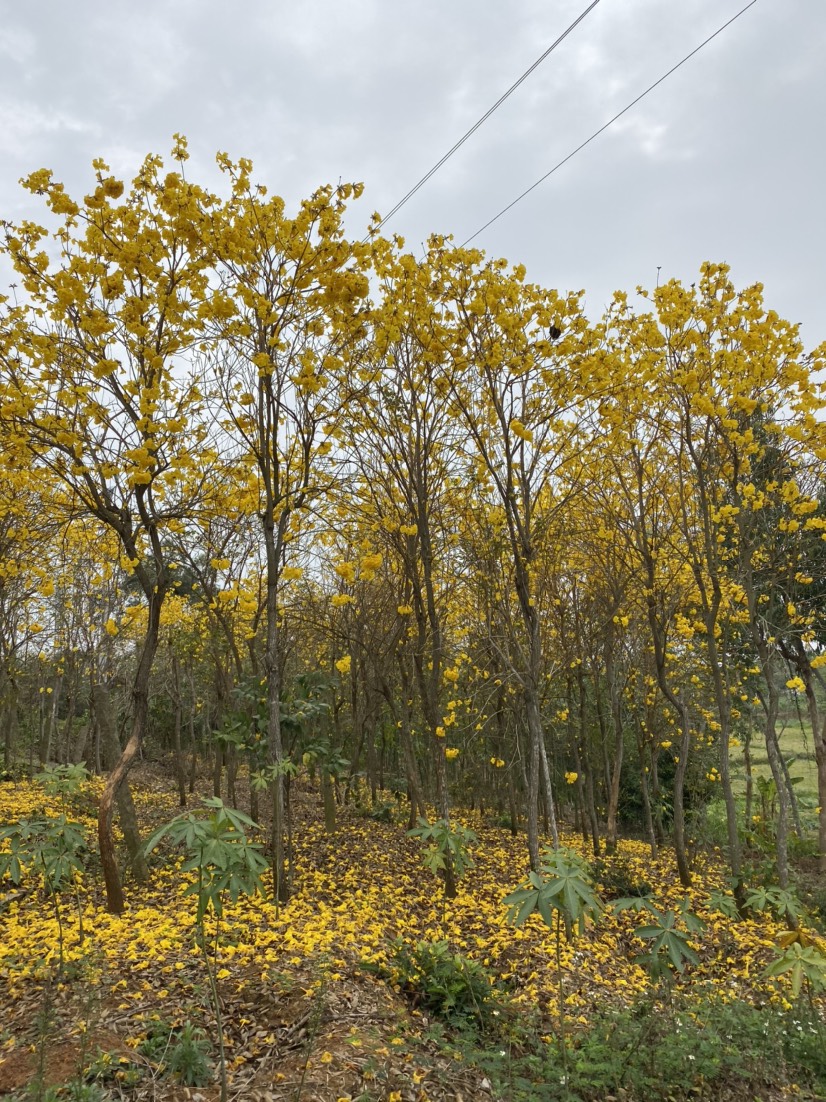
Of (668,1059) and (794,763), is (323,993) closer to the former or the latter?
(668,1059)

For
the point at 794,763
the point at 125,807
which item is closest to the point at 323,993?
the point at 125,807

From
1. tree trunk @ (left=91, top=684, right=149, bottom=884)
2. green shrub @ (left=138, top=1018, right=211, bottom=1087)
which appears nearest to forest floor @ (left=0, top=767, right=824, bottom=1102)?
green shrub @ (left=138, top=1018, right=211, bottom=1087)

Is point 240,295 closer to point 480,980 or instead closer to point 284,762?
point 284,762

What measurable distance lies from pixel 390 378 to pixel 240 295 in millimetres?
1668

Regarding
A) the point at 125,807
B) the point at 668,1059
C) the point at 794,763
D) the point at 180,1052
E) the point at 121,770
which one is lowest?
the point at 794,763

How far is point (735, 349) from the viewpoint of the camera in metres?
5.59

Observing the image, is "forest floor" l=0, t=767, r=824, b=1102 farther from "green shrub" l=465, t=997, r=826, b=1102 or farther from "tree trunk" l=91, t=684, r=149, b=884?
"tree trunk" l=91, t=684, r=149, b=884

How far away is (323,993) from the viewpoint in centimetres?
312

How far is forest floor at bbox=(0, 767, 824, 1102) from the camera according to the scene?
270 centimetres

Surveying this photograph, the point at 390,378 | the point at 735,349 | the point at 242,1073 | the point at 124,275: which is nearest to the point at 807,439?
the point at 735,349

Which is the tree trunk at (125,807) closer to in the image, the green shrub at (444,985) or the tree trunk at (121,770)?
the tree trunk at (121,770)

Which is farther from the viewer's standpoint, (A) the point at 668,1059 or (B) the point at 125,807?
(B) the point at 125,807

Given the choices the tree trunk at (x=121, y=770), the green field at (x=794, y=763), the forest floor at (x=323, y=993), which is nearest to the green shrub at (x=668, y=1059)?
the forest floor at (x=323, y=993)

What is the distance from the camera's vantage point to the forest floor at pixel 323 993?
8.86ft
